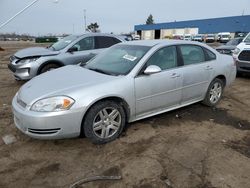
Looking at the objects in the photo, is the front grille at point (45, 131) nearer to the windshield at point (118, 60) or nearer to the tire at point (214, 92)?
the windshield at point (118, 60)

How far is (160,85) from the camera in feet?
14.8

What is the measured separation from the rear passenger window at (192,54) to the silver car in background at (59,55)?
354 cm

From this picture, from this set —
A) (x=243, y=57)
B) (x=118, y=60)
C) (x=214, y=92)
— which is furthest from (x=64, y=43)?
(x=243, y=57)

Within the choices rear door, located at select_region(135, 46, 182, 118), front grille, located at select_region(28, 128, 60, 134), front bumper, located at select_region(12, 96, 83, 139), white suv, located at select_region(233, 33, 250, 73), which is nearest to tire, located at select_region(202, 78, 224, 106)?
rear door, located at select_region(135, 46, 182, 118)

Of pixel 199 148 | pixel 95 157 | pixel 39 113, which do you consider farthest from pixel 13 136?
pixel 199 148

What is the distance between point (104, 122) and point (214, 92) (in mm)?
2997

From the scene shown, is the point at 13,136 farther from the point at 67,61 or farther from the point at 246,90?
the point at 246,90

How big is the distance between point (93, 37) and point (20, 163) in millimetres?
5581

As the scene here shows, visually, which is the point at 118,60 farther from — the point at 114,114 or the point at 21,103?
the point at 21,103

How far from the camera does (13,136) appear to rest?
169 inches

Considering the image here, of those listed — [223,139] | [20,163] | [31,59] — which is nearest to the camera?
[20,163]

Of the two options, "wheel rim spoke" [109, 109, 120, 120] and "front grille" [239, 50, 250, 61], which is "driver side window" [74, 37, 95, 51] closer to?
"wheel rim spoke" [109, 109, 120, 120]

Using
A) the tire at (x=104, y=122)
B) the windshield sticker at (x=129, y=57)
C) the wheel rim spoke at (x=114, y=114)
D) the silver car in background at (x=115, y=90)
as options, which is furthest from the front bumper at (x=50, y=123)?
the windshield sticker at (x=129, y=57)

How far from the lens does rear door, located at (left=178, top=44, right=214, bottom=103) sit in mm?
4992
